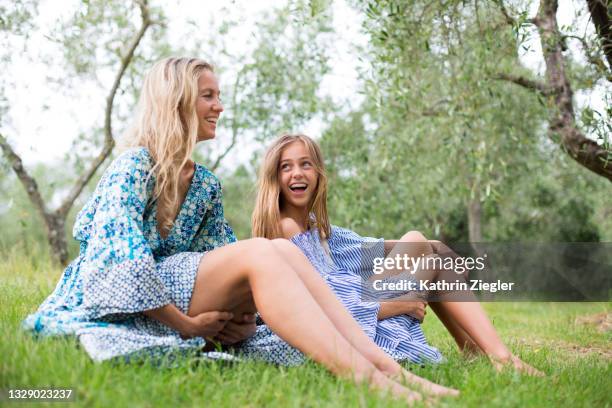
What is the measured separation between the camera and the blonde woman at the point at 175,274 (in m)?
2.25

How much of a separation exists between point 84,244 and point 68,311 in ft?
1.08

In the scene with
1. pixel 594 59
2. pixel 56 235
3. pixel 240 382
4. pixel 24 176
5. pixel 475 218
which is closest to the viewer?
pixel 240 382

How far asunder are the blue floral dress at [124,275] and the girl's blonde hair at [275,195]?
2.41 ft

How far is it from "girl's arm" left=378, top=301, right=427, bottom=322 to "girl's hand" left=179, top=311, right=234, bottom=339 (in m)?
0.93

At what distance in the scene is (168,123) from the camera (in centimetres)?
267

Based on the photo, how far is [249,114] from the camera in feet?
33.8

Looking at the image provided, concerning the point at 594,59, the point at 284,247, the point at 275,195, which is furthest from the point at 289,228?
the point at 594,59

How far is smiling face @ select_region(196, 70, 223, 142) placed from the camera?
2826mm

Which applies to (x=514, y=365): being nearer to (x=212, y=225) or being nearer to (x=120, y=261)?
(x=212, y=225)

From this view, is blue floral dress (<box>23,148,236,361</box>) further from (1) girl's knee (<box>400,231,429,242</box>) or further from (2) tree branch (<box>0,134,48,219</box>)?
(2) tree branch (<box>0,134,48,219</box>)

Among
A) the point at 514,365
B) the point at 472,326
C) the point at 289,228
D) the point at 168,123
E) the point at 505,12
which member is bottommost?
the point at 514,365

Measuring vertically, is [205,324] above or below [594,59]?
below

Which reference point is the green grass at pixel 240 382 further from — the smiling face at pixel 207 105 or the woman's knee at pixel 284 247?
the smiling face at pixel 207 105

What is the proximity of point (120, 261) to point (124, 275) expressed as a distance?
52mm
